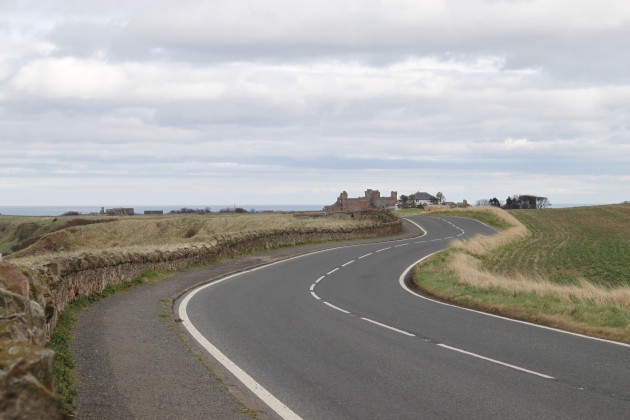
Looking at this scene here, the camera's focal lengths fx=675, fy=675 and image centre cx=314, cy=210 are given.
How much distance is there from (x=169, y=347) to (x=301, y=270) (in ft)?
57.8

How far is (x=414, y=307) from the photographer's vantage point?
1780 cm

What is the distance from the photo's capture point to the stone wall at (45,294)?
5.20 meters

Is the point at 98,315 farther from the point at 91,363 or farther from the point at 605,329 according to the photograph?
the point at 605,329

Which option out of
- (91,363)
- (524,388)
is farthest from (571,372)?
(91,363)

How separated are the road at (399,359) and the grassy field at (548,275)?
1132mm

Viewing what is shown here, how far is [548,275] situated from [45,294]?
25474 millimetres

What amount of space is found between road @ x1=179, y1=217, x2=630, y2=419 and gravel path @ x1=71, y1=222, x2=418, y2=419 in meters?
0.50

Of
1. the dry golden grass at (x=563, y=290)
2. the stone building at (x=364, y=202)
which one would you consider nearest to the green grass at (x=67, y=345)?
the dry golden grass at (x=563, y=290)

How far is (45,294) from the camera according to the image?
36.9ft

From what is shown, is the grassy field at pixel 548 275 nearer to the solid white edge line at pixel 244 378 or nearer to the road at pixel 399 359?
the road at pixel 399 359

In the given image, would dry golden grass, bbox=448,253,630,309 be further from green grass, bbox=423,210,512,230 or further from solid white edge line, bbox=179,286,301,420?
green grass, bbox=423,210,512,230

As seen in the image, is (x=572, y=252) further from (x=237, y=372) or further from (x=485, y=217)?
(x=237, y=372)

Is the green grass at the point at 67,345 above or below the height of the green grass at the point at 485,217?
below

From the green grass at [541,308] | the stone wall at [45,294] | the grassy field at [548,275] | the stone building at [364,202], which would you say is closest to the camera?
the stone wall at [45,294]
